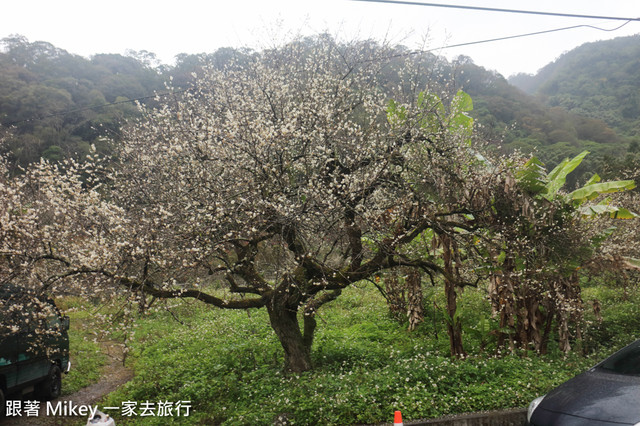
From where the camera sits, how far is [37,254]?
6012mm

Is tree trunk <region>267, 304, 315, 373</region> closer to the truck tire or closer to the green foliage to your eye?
the green foliage

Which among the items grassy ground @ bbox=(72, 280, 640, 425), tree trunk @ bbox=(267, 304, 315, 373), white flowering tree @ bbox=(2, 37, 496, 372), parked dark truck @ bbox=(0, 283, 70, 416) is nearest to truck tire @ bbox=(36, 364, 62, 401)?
parked dark truck @ bbox=(0, 283, 70, 416)

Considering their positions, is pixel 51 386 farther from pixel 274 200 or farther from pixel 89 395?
pixel 274 200

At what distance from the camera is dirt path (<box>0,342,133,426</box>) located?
7352 mm

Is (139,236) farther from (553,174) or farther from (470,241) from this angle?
(553,174)

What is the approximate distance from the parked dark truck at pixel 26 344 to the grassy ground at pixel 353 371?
127 centimetres

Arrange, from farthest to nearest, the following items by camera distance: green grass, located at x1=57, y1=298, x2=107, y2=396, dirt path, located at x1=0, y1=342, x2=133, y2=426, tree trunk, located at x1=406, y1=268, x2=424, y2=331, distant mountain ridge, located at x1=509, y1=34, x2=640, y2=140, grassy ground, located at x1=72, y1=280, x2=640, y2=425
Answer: distant mountain ridge, located at x1=509, y1=34, x2=640, y2=140 < tree trunk, located at x1=406, y1=268, x2=424, y2=331 < green grass, located at x1=57, y1=298, x2=107, y2=396 < dirt path, located at x1=0, y1=342, x2=133, y2=426 < grassy ground, located at x1=72, y1=280, x2=640, y2=425

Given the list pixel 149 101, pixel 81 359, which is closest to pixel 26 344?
pixel 81 359

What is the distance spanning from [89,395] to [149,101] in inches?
661

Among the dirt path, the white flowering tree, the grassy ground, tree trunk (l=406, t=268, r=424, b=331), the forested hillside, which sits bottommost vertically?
the dirt path

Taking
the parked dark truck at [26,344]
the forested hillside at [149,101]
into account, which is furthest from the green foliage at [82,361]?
the forested hillside at [149,101]

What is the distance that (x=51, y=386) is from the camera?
8.43 meters

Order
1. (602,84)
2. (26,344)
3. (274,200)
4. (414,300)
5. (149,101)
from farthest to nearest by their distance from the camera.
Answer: (602,84), (149,101), (414,300), (26,344), (274,200)

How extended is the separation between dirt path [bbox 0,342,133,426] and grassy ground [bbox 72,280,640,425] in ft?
1.57
